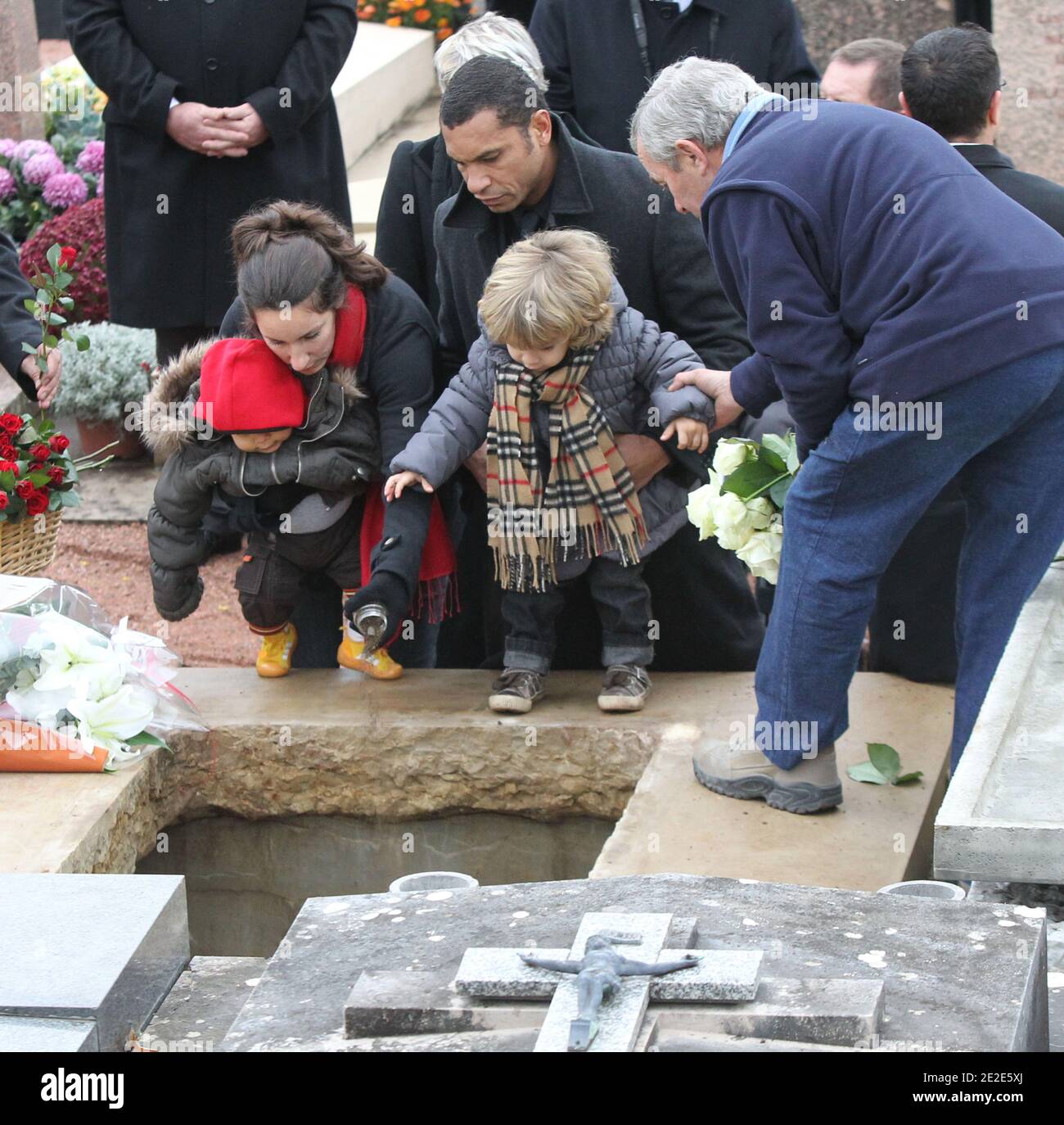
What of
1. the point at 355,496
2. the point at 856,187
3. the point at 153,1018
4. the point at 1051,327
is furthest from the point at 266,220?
the point at 153,1018

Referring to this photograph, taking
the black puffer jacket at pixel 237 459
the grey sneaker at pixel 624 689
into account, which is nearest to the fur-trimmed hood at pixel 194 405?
the black puffer jacket at pixel 237 459

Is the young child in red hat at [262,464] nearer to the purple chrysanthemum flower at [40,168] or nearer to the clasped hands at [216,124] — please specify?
the clasped hands at [216,124]

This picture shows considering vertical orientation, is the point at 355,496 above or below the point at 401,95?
below

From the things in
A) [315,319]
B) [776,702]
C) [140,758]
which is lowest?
[140,758]

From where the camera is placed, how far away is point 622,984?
2.00 m

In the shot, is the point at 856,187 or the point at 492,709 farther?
the point at 492,709

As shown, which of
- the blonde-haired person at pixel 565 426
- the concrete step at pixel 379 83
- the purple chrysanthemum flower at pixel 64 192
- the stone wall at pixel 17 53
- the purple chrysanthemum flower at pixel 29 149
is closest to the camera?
the blonde-haired person at pixel 565 426

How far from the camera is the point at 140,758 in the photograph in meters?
4.01

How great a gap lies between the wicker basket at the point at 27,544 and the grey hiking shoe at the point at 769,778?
1.95 meters

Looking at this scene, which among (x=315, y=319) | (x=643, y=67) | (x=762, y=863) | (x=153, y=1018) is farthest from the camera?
(x=643, y=67)

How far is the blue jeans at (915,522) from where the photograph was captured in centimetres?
320

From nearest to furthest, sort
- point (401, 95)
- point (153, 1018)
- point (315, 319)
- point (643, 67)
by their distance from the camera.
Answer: point (153, 1018)
point (315, 319)
point (643, 67)
point (401, 95)

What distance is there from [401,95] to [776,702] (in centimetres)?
713

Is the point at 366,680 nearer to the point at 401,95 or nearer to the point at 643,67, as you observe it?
the point at 643,67
